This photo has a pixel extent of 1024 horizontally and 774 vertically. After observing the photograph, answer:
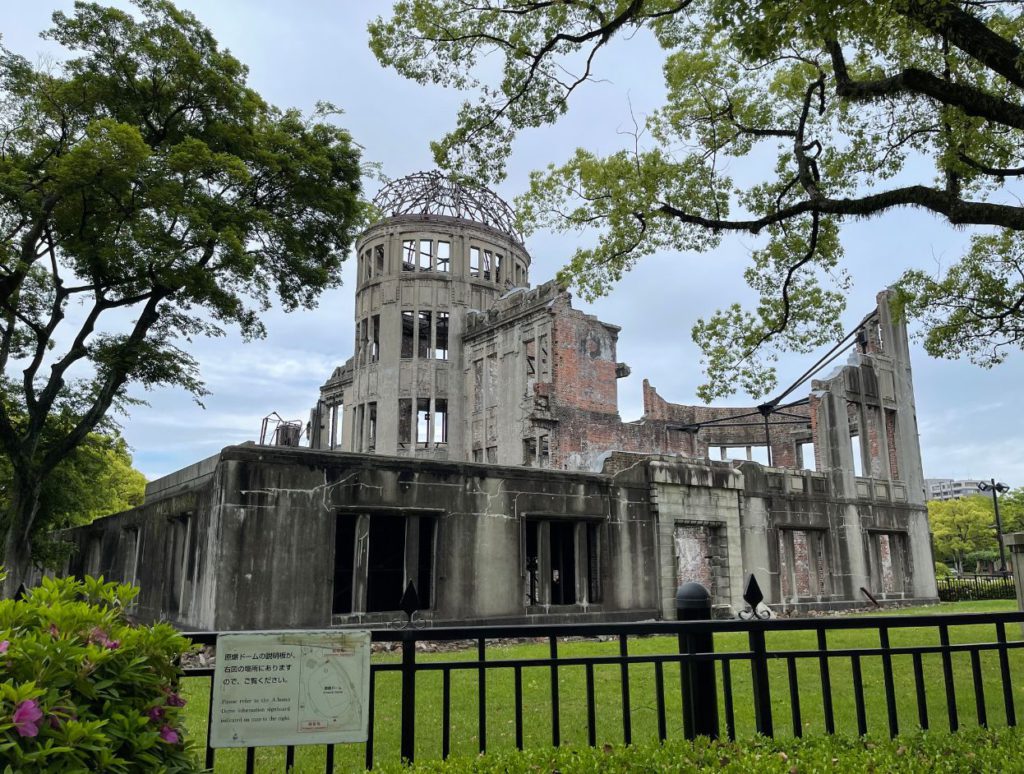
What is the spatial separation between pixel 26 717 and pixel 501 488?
13405 mm

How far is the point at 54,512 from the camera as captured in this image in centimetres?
2238

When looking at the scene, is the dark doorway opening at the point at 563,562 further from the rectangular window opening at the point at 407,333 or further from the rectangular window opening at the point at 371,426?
the rectangular window opening at the point at 407,333

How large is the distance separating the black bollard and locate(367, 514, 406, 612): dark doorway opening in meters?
10.5

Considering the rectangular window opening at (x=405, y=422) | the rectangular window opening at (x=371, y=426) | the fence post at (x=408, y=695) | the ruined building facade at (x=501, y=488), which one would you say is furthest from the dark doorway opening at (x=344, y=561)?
the rectangular window opening at (x=371, y=426)

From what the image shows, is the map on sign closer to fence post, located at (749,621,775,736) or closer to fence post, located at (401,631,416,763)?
fence post, located at (401,631,416,763)

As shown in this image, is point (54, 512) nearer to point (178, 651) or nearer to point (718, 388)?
point (718, 388)

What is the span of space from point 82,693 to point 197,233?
16419mm

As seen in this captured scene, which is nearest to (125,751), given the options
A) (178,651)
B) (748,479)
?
(178,651)

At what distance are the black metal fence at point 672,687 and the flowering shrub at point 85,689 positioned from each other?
73 centimetres

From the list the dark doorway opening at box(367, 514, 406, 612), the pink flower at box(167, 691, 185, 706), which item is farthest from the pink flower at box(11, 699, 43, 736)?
the dark doorway opening at box(367, 514, 406, 612)

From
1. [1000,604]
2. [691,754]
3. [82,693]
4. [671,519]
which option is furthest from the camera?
[1000,604]

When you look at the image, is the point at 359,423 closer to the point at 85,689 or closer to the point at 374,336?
the point at 374,336

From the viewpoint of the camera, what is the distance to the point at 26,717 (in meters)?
2.38

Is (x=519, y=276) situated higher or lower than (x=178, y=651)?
higher
